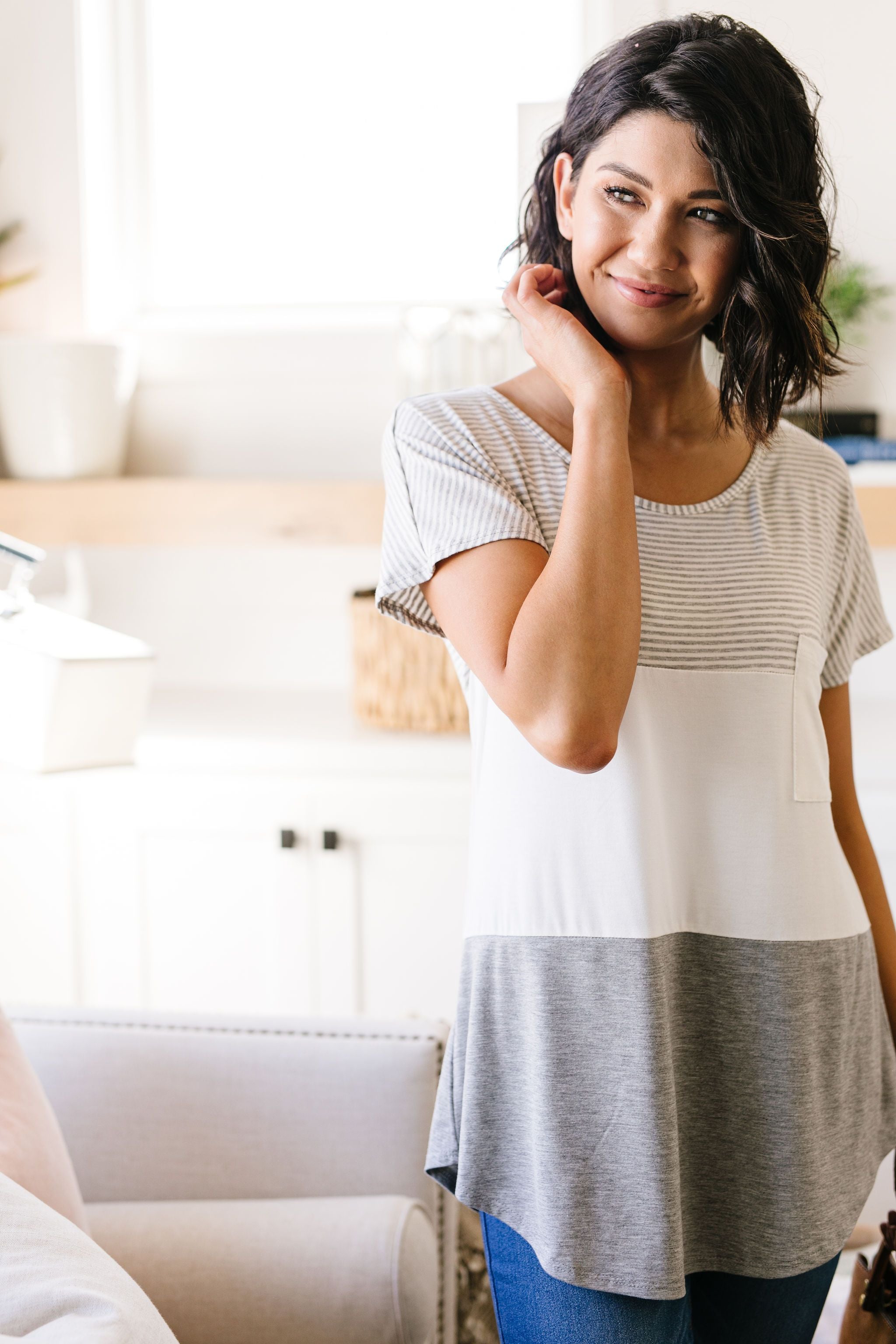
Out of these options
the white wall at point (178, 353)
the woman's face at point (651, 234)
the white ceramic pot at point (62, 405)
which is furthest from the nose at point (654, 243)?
the white ceramic pot at point (62, 405)

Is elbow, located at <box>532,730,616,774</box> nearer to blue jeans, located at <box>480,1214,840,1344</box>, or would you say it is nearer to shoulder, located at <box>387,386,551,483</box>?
shoulder, located at <box>387,386,551,483</box>

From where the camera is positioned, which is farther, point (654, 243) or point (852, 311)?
point (852, 311)

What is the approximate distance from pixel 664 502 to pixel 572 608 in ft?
0.58

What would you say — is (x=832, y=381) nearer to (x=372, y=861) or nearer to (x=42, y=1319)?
(x=372, y=861)

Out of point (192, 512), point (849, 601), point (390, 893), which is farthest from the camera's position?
point (192, 512)

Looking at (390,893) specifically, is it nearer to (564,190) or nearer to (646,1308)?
(646,1308)

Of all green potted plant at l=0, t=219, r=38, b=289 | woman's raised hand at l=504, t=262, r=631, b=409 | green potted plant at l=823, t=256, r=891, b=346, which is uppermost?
green potted plant at l=0, t=219, r=38, b=289

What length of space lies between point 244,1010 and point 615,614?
4.81 feet

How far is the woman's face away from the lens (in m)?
0.82

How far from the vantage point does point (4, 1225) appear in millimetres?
695

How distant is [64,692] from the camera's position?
35.1 inches

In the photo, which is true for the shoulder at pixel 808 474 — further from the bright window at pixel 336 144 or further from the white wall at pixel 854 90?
the bright window at pixel 336 144

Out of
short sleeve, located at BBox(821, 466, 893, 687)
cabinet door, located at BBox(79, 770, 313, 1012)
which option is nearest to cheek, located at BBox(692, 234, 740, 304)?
short sleeve, located at BBox(821, 466, 893, 687)

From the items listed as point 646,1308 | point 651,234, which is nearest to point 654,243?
point 651,234
